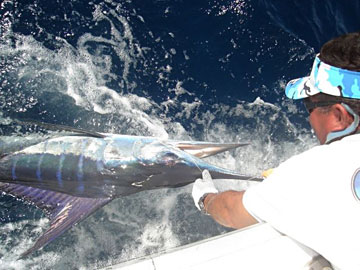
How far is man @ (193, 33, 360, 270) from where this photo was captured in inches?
50.6

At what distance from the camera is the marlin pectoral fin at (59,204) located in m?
2.46

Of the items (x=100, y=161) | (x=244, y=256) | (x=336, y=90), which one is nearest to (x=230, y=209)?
(x=244, y=256)

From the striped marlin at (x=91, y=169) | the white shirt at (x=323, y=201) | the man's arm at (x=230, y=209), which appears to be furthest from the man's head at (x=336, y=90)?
the striped marlin at (x=91, y=169)

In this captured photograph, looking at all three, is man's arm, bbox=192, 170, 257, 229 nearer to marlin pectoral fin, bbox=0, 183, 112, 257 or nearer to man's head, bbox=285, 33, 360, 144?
man's head, bbox=285, 33, 360, 144

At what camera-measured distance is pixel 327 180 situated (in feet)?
4.36

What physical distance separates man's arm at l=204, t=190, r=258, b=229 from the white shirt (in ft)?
1.08

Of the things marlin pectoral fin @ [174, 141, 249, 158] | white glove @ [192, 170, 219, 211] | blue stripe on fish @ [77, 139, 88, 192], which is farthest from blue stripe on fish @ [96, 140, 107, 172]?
white glove @ [192, 170, 219, 211]

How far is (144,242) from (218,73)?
5.97ft

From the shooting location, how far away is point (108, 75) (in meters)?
3.44

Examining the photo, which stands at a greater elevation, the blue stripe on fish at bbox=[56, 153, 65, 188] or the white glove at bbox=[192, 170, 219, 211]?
the white glove at bbox=[192, 170, 219, 211]

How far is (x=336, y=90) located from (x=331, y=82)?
45mm

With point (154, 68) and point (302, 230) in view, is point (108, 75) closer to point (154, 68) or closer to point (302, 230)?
point (154, 68)

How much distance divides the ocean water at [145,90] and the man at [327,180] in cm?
160

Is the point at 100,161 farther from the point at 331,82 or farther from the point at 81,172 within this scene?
the point at 331,82
